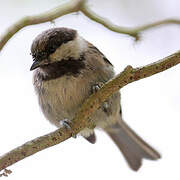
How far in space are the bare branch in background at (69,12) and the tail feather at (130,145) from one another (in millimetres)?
1998

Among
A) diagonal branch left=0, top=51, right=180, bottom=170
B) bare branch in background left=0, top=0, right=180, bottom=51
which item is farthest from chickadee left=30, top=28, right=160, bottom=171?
bare branch in background left=0, top=0, right=180, bottom=51

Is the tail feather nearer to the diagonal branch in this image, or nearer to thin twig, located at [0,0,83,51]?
the diagonal branch

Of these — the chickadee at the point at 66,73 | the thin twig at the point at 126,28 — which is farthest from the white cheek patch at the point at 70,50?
the thin twig at the point at 126,28

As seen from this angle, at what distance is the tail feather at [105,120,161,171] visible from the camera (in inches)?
189

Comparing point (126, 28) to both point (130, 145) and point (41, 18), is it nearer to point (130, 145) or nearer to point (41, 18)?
point (41, 18)

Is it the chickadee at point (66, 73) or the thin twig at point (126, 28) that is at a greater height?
the thin twig at point (126, 28)

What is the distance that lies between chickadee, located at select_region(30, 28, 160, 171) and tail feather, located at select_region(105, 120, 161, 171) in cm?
86

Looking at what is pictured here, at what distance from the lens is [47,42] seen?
3465 mm

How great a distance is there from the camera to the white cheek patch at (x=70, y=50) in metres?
3.54

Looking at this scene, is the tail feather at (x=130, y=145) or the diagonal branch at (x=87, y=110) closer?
the diagonal branch at (x=87, y=110)

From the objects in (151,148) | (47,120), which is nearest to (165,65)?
(47,120)

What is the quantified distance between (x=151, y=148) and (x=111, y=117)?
94 centimetres

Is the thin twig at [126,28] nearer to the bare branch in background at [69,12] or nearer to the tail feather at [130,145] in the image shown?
the bare branch in background at [69,12]

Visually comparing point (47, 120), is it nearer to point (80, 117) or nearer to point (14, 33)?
point (80, 117)
